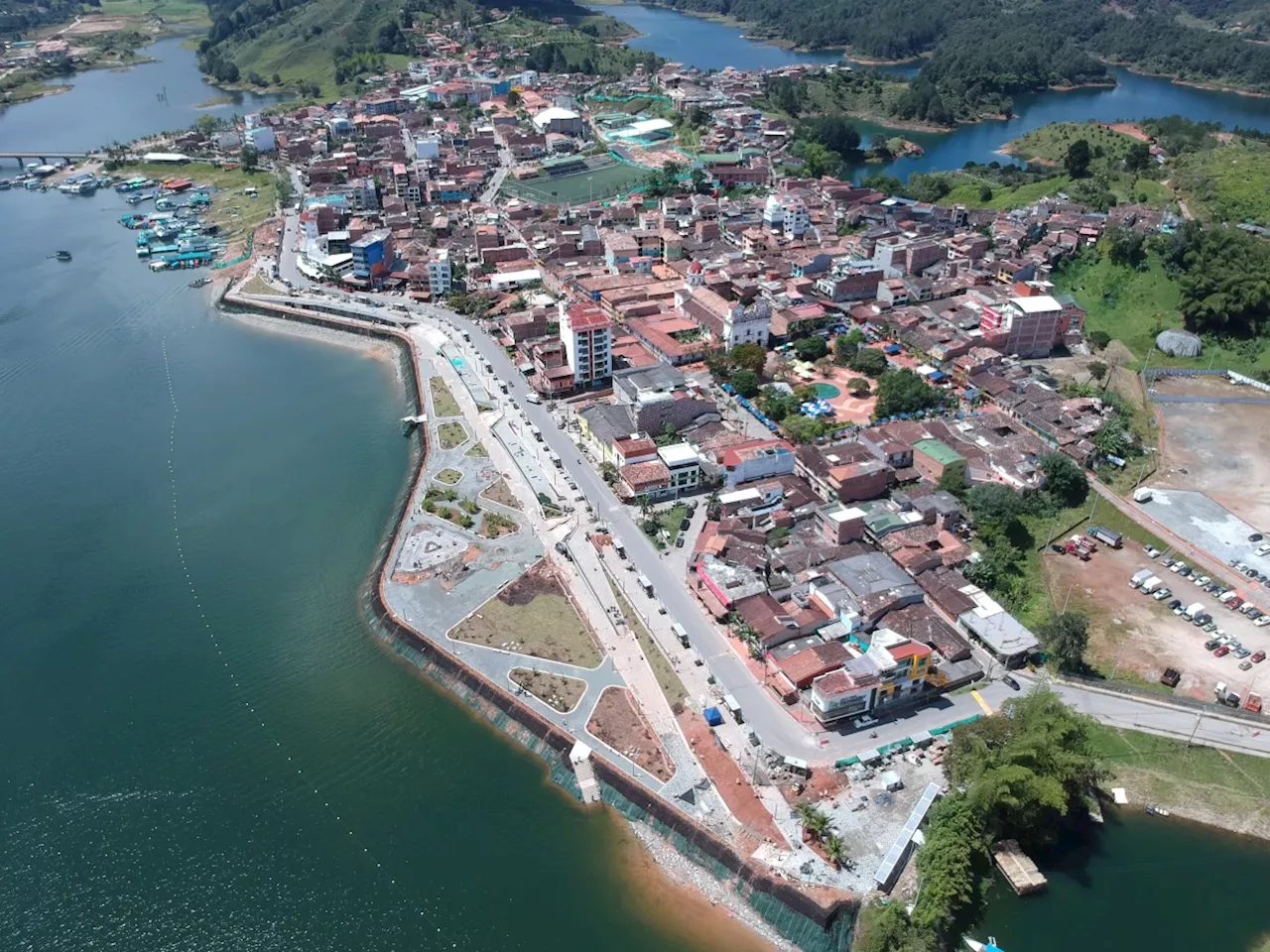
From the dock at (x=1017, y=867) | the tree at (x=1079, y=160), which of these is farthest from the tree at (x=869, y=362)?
the tree at (x=1079, y=160)

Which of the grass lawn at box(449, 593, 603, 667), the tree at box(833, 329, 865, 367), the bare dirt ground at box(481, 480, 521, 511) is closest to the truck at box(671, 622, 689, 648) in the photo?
the grass lawn at box(449, 593, 603, 667)

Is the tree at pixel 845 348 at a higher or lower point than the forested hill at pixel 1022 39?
lower

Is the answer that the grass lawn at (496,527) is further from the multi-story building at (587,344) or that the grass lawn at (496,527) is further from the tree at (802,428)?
the tree at (802,428)

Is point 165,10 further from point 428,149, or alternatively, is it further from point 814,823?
point 814,823

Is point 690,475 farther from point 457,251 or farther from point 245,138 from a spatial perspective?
point 245,138

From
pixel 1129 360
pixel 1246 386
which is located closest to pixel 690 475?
pixel 1129 360

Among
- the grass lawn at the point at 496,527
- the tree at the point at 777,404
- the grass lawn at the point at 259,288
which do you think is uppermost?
the grass lawn at the point at 259,288
